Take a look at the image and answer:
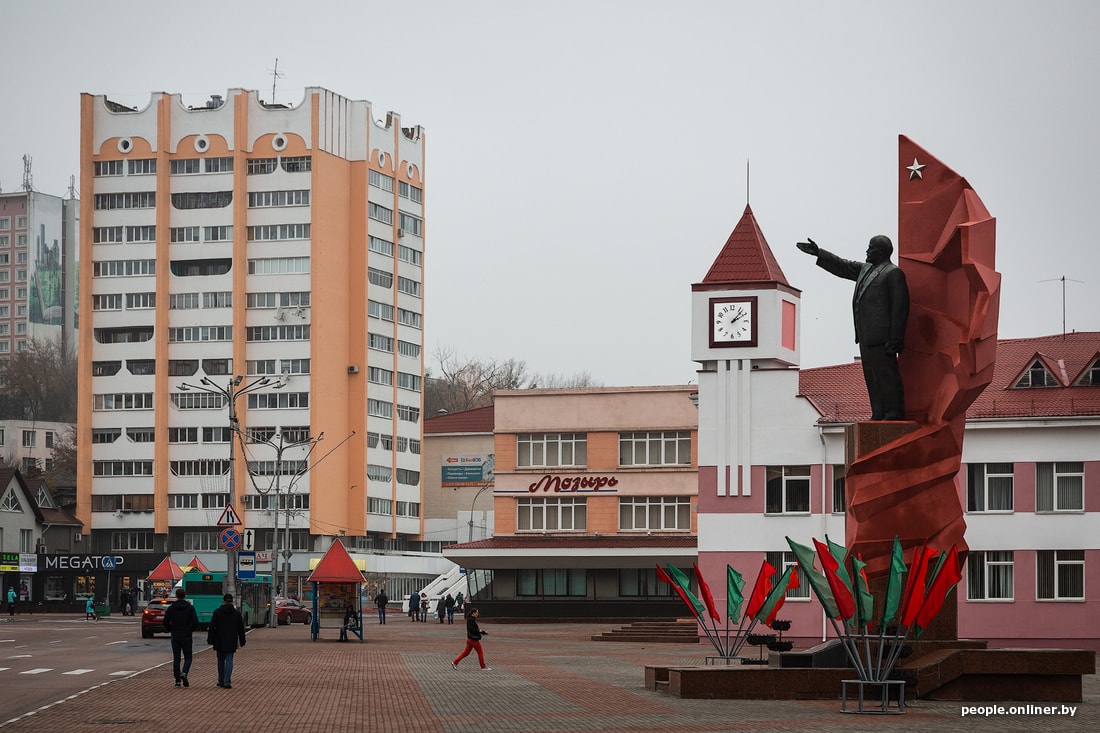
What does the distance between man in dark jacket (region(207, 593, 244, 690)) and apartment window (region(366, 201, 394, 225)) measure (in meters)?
79.8

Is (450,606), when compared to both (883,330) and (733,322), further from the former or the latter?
(883,330)

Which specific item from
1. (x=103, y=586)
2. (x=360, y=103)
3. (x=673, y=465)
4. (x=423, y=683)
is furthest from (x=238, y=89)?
(x=423, y=683)

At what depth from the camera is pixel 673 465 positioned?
66375 millimetres

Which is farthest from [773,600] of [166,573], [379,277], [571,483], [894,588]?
[379,277]

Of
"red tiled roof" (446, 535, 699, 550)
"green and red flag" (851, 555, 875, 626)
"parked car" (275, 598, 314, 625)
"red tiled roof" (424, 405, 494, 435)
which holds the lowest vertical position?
"parked car" (275, 598, 314, 625)

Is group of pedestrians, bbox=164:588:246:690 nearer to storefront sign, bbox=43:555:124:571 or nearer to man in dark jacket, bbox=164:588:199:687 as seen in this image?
man in dark jacket, bbox=164:588:199:687

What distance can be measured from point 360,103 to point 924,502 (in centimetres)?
8286

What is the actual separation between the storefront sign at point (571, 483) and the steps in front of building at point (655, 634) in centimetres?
1405

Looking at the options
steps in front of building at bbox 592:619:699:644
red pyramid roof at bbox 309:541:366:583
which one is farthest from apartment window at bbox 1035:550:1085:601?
red pyramid roof at bbox 309:541:366:583

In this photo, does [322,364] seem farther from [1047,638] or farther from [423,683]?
[423,683]

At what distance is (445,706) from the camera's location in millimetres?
22859

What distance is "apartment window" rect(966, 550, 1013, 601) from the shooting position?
46.0 m

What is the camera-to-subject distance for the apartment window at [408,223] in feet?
354

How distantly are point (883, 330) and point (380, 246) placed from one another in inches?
3137
